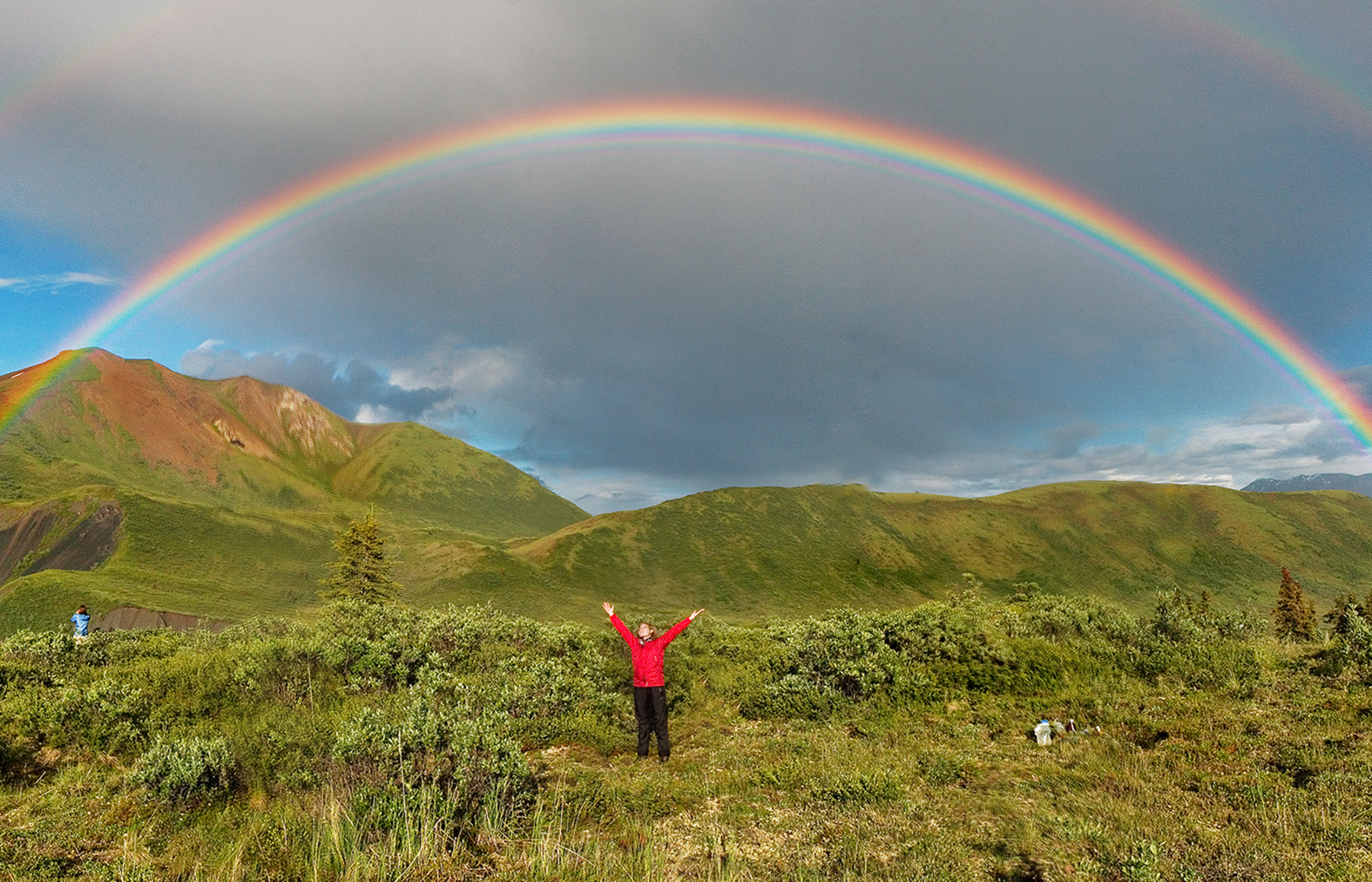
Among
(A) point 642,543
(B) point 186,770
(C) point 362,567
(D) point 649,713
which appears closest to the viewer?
(B) point 186,770

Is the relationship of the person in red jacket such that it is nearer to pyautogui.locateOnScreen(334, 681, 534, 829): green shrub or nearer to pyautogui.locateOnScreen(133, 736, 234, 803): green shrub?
pyautogui.locateOnScreen(334, 681, 534, 829): green shrub

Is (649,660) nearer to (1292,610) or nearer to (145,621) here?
(145,621)

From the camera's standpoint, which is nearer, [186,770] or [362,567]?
[186,770]

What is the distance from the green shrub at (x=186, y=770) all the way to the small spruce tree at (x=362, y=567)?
151 ft

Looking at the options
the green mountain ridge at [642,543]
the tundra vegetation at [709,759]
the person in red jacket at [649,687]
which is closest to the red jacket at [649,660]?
the person in red jacket at [649,687]

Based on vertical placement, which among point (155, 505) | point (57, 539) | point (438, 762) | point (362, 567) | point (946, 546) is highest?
point (155, 505)

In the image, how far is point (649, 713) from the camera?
1148 cm

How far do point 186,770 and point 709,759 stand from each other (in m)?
7.71

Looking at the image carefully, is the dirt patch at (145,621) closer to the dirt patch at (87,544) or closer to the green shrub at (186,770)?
the dirt patch at (87,544)

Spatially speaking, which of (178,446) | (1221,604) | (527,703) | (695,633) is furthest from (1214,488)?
(178,446)

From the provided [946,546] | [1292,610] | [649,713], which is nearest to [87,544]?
[649,713]

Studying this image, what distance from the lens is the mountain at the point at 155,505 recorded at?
2788 inches

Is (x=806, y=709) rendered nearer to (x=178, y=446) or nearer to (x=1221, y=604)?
(x=1221, y=604)

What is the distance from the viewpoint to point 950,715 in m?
12.6
